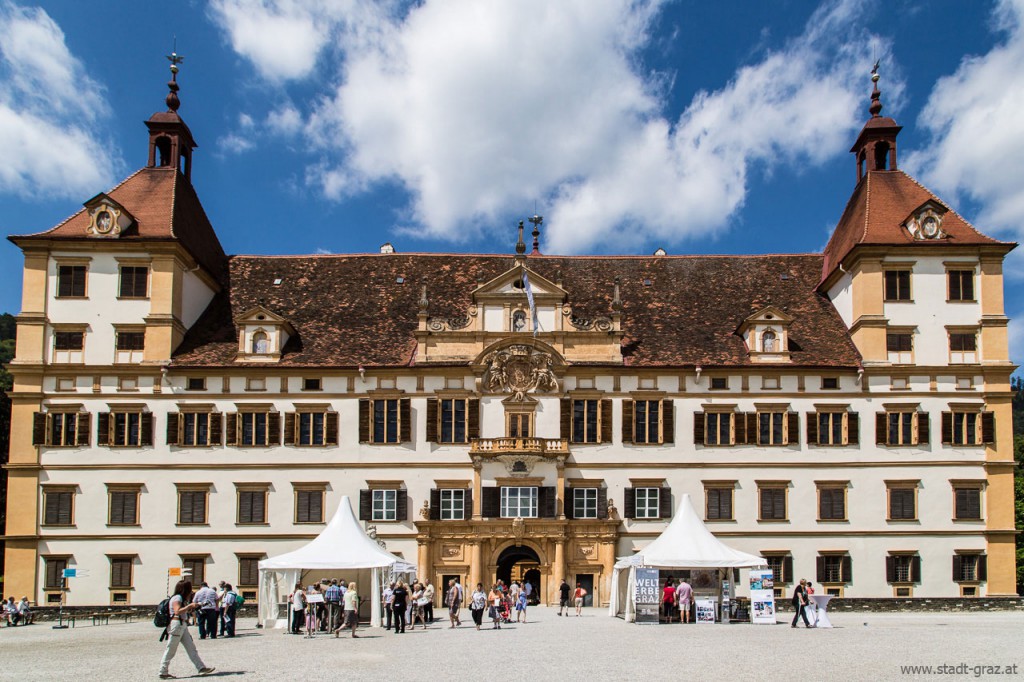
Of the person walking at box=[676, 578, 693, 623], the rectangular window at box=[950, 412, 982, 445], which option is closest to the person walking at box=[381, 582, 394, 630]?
the person walking at box=[676, 578, 693, 623]

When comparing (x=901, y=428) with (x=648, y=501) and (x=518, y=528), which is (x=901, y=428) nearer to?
(x=648, y=501)

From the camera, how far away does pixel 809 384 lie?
5166 centimetres

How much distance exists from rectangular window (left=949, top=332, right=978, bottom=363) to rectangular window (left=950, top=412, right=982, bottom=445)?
253 cm

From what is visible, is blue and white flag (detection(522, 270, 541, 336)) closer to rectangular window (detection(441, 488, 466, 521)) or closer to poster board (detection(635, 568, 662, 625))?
rectangular window (detection(441, 488, 466, 521))

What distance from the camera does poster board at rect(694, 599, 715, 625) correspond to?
38.7m

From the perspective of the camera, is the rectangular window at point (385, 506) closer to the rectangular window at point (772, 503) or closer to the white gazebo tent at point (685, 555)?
the white gazebo tent at point (685, 555)

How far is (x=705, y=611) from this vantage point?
38812 millimetres

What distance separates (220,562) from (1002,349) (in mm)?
37329

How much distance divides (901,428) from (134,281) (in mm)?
36284

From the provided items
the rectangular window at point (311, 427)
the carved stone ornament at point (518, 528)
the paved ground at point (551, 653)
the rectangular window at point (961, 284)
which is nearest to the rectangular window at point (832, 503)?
the rectangular window at point (961, 284)

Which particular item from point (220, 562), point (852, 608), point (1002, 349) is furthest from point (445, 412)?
point (1002, 349)

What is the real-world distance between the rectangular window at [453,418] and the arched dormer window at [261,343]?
8608mm

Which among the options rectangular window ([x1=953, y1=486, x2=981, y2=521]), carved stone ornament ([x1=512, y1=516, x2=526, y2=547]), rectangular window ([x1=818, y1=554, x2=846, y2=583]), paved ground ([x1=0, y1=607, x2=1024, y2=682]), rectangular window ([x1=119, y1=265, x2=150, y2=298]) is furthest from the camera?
rectangular window ([x1=119, y1=265, x2=150, y2=298])

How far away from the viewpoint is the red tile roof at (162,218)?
52438 millimetres
